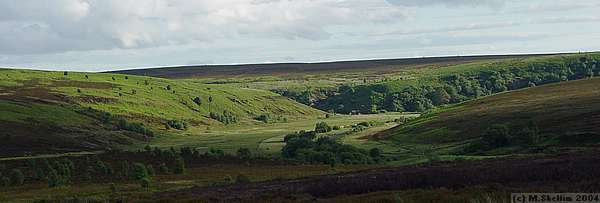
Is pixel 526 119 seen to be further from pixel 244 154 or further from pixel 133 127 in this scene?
pixel 133 127

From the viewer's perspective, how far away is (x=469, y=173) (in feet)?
132

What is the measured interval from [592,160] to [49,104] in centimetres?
16578

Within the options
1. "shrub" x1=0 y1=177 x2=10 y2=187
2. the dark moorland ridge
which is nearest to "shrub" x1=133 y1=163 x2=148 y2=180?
"shrub" x1=0 y1=177 x2=10 y2=187

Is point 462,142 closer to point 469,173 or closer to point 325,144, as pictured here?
point 325,144

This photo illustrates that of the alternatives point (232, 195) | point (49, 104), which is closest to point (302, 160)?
point (232, 195)

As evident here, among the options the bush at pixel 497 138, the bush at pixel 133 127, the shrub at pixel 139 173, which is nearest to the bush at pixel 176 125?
the bush at pixel 133 127

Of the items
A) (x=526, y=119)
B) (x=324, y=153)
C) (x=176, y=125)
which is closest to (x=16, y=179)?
(x=324, y=153)

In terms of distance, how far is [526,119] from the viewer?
110m

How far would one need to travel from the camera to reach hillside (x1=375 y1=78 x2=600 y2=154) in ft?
284

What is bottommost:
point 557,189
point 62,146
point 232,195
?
point 62,146

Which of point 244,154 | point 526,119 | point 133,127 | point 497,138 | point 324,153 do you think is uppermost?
point 526,119

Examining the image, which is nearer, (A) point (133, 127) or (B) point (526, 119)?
(B) point (526, 119)

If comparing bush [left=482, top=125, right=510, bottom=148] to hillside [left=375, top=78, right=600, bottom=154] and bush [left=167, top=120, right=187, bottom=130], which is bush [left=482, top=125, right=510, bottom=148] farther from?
bush [left=167, top=120, right=187, bottom=130]

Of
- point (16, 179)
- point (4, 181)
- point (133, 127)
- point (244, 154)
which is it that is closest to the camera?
point (4, 181)
